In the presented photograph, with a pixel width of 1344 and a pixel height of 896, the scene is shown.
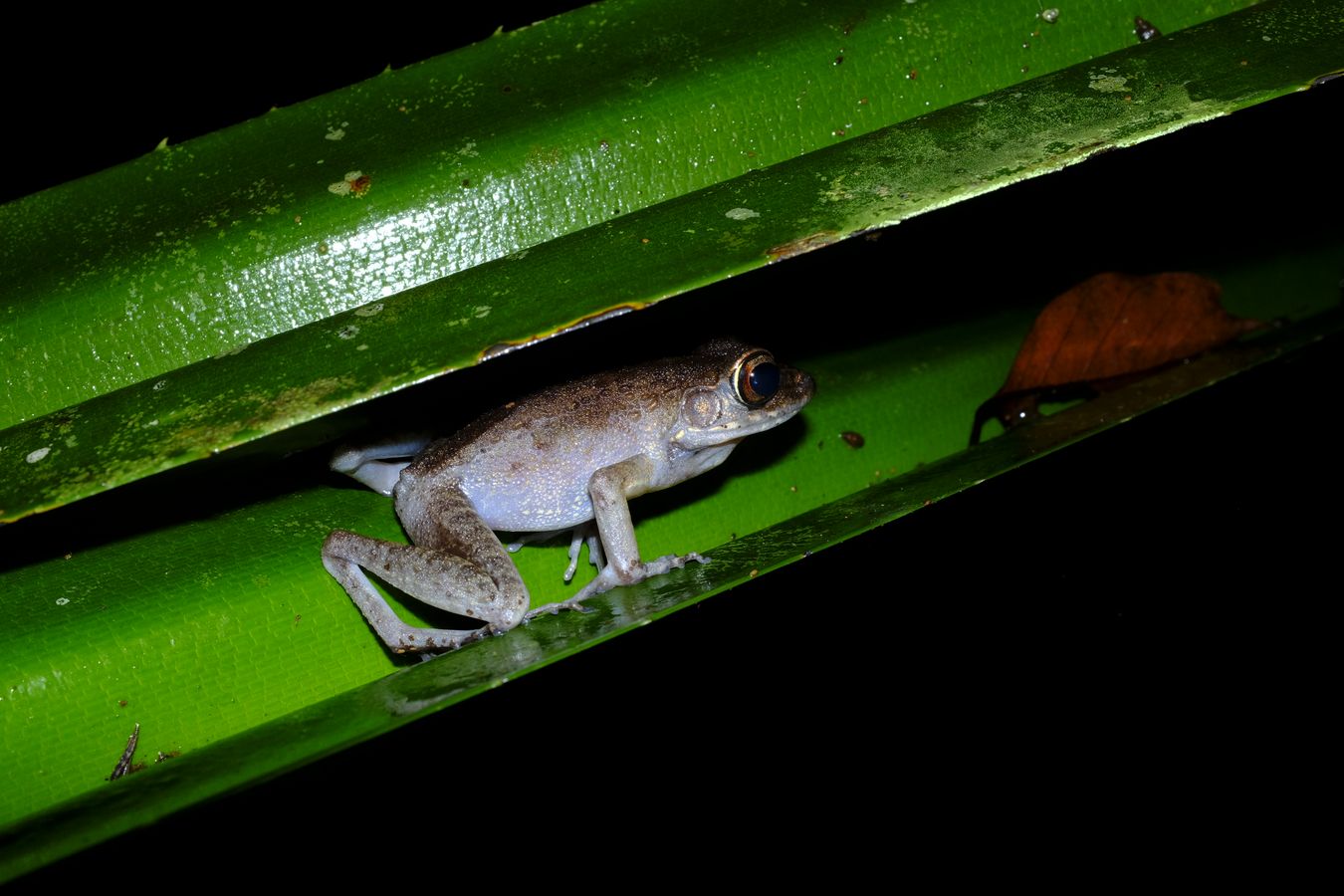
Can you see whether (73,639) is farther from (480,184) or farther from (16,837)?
(480,184)

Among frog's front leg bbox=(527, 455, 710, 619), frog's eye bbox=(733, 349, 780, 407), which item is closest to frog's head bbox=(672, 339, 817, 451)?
frog's eye bbox=(733, 349, 780, 407)

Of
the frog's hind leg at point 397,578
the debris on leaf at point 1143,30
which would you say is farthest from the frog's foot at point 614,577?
the debris on leaf at point 1143,30

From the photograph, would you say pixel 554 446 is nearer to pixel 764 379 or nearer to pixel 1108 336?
pixel 764 379

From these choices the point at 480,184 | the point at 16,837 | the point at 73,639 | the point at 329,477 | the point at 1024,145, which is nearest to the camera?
the point at 16,837

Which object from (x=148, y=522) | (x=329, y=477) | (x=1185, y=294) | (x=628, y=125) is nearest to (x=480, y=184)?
(x=628, y=125)

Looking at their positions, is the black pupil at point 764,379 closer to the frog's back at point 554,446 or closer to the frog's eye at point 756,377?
the frog's eye at point 756,377

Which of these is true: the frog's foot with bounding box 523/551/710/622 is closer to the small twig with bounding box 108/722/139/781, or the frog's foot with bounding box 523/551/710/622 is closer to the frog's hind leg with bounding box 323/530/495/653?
the frog's hind leg with bounding box 323/530/495/653
